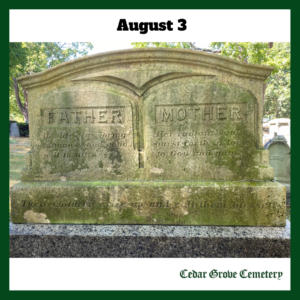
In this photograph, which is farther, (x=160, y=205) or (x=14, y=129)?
(x=14, y=129)

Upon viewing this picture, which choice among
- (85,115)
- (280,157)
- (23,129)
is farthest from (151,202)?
(23,129)

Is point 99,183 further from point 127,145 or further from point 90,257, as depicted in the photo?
point 90,257

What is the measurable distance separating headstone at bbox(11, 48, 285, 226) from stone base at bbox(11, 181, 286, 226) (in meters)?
0.01

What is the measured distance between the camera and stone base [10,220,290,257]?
268 centimetres

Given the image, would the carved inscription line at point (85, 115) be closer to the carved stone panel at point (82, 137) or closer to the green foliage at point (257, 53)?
the carved stone panel at point (82, 137)

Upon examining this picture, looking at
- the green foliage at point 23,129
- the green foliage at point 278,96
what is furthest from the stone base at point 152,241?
the green foliage at point 278,96

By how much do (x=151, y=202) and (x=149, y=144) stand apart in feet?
2.35

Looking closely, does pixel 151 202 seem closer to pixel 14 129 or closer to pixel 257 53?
pixel 257 53

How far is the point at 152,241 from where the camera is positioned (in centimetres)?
276

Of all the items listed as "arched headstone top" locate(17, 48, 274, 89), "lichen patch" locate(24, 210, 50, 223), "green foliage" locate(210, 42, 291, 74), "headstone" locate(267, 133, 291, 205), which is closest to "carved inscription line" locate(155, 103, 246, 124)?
"arched headstone top" locate(17, 48, 274, 89)

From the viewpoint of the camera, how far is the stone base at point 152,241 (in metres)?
2.68

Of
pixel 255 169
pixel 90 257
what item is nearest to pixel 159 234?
pixel 90 257

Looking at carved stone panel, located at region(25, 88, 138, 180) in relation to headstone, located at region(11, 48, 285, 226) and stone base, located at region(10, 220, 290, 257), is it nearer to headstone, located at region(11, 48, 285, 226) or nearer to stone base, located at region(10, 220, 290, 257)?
headstone, located at region(11, 48, 285, 226)

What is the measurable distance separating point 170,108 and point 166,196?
108 centimetres
